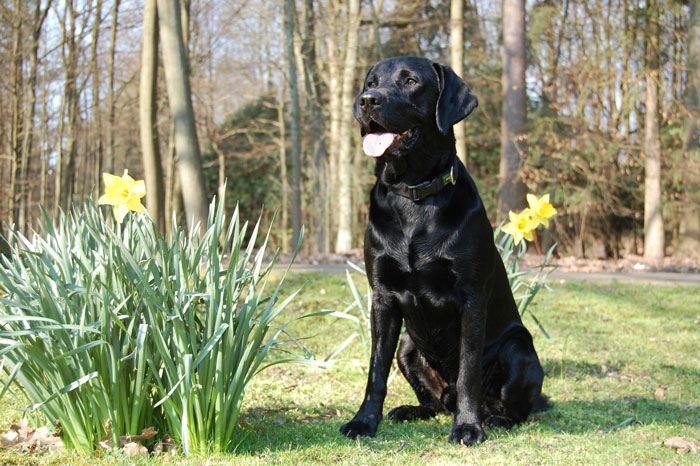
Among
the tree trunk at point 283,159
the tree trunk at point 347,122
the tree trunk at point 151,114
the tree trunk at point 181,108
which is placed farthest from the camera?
the tree trunk at point 283,159

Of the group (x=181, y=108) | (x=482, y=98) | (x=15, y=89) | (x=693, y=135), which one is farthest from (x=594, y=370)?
(x=15, y=89)

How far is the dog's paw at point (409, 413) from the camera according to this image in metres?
3.53

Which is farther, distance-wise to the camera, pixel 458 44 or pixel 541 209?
pixel 458 44

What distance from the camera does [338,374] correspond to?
188 inches

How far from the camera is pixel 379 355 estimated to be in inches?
127

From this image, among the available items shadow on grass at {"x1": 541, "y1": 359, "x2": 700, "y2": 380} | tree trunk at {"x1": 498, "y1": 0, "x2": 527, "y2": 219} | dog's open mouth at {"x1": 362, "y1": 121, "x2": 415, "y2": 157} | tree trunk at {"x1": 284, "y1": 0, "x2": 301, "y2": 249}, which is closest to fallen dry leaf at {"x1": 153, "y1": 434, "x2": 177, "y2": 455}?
dog's open mouth at {"x1": 362, "y1": 121, "x2": 415, "y2": 157}

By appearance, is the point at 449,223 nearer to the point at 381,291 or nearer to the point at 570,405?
the point at 381,291

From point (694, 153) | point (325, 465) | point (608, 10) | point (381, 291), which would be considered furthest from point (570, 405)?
point (608, 10)

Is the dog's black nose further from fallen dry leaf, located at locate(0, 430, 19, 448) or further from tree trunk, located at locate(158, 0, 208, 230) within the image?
tree trunk, located at locate(158, 0, 208, 230)

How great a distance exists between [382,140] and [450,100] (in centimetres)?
41

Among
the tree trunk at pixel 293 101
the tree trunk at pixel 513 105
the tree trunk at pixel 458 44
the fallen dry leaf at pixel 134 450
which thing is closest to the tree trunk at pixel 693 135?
the tree trunk at pixel 513 105

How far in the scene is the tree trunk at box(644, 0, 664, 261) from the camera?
13633 millimetres

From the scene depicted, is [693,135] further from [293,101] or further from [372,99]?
[372,99]

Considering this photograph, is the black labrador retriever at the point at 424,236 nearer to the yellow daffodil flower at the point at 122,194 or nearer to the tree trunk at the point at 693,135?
the yellow daffodil flower at the point at 122,194
